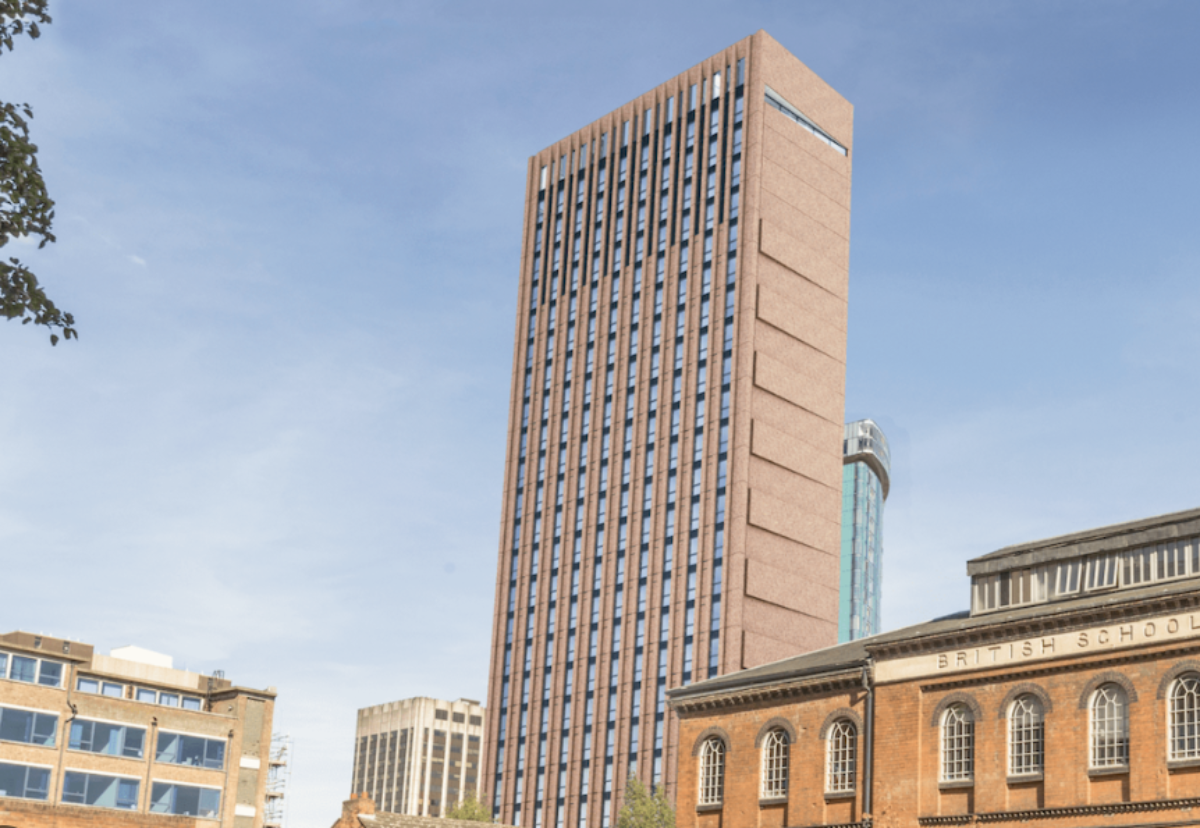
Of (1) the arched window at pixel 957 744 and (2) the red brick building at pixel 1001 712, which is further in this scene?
(1) the arched window at pixel 957 744

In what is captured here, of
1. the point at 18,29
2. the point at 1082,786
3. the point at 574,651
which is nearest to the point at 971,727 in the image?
the point at 1082,786

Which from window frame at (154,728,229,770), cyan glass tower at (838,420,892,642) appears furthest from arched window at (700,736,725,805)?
cyan glass tower at (838,420,892,642)

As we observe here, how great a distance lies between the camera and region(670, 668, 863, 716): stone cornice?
4047 cm

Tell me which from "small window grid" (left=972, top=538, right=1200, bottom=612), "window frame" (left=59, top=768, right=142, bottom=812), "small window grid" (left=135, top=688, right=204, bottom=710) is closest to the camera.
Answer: "small window grid" (left=972, top=538, right=1200, bottom=612)

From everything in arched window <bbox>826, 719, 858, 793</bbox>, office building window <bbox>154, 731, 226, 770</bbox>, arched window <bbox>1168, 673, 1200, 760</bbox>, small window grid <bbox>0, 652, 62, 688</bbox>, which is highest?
small window grid <bbox>0, 652, 62, 688</bbox>

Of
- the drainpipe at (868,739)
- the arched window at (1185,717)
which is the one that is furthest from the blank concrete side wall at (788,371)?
the arched window at (1185,717)

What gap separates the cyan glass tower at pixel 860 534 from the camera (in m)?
163

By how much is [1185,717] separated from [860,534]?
134 m

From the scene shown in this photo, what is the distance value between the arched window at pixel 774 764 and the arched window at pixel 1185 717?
12.3m

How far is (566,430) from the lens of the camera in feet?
385

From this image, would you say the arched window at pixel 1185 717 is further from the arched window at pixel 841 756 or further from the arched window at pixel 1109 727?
the arched window at pixel 841 756

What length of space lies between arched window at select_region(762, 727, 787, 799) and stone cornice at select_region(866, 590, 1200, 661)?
434 centimetres

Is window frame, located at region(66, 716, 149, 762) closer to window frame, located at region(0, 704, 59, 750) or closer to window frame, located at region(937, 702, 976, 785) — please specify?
window frame, located at region(0, 704, 59, 750)

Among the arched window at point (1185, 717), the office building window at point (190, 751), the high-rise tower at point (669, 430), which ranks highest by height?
the high-rise tower at point (669, 430)
